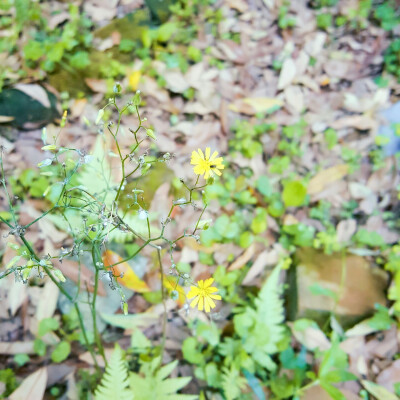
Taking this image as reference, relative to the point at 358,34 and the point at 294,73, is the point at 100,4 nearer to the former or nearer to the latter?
the point at 294,73

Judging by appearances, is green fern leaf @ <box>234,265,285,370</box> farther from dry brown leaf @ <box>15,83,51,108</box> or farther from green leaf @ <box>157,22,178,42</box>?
green leaf @ <box>157,22,178,42</box>

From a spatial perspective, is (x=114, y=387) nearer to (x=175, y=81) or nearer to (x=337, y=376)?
(x=337, y=376)

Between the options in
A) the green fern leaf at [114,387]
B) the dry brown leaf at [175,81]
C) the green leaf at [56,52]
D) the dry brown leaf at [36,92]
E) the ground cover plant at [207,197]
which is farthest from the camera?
the dry brown leaf at [175,81]

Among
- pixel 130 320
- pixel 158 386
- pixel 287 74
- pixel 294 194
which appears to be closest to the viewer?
pixel 158 386

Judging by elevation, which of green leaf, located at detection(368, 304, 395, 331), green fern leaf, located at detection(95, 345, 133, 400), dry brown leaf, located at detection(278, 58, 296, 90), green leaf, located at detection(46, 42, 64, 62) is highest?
green leaf, located at detection(46, 42, 64, 62)

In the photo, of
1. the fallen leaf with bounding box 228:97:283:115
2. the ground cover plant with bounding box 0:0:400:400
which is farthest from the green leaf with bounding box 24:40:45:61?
the fallen leaf with bounding box 228:97:283:115

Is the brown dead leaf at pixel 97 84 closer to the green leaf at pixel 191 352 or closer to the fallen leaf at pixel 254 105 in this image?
the fallen leaf at pixel 254 105

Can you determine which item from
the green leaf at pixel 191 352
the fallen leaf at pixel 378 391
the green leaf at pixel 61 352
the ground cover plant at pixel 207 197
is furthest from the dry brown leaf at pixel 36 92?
the fallen leaf at pixel 378 391

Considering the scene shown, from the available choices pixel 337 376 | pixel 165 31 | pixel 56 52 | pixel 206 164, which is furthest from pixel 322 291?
pixel 56 52
